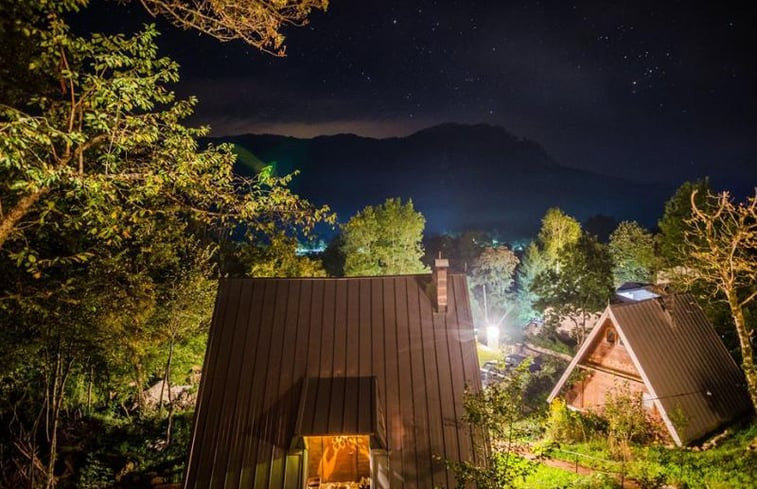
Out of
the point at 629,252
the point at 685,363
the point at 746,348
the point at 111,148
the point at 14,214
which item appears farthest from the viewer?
the point at 629,252

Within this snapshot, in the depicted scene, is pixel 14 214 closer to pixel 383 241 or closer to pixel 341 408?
pixel 341 408

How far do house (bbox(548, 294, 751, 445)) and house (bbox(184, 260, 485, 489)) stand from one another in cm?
759

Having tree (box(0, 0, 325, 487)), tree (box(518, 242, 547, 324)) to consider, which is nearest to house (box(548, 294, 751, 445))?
tree (box(0, 0, 325, 487))

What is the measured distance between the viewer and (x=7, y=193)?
6145mm

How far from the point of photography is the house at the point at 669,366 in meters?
13.0

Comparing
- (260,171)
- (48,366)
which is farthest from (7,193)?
(48,366)

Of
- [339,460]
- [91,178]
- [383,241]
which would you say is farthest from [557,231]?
[91,178]

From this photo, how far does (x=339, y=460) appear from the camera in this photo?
1062cm

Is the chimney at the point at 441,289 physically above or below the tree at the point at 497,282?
below

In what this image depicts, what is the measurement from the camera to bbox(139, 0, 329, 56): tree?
5.10 m

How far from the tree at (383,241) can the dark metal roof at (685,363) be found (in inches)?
812

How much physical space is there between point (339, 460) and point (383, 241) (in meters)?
24.7

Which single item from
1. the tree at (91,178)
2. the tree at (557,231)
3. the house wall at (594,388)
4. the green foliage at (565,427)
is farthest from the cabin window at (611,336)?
the tree at (557,231)

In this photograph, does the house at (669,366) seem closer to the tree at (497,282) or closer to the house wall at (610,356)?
the house wall at (610,356)
